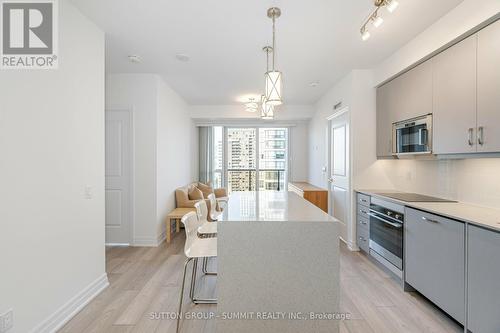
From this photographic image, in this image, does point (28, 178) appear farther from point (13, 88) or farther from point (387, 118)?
point (387, 118)

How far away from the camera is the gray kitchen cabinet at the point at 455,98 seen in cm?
211

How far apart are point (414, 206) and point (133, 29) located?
11.2ft

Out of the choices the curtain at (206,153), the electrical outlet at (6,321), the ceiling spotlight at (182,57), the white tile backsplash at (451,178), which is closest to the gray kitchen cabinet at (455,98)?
the white tile backsplash at (451,178)

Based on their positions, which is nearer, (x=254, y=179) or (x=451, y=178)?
(x=451, y=178)

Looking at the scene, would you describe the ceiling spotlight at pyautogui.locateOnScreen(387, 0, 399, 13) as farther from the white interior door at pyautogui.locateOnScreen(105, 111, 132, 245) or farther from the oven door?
the white interior door at pyautogui.locateOnScreen(105, 111, 132, 245)

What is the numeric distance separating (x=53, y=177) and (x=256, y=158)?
5134 mm

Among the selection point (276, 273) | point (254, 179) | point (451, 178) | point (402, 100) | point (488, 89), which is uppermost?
point (402, 100)

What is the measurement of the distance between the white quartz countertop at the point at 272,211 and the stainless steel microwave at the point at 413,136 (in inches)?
60.3

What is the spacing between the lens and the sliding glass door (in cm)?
681

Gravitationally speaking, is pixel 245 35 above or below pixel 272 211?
above

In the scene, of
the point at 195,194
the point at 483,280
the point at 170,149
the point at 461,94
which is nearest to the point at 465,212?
the point at 483,280

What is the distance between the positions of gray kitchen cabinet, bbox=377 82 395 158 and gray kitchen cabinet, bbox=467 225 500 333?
5.63 feet

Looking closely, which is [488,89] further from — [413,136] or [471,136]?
[413,136]

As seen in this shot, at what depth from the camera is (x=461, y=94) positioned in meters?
2.21
